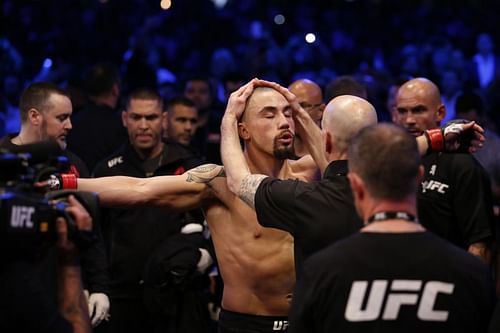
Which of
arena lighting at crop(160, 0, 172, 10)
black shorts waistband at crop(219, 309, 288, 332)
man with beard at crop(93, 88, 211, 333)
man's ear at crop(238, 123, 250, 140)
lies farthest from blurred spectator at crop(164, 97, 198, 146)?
arena lighting at crop(160, 0, 172, 10)

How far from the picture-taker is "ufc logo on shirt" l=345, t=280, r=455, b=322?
117 inches

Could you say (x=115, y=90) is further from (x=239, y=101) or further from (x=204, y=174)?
(x=239, y=101)

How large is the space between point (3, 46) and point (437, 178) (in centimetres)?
803

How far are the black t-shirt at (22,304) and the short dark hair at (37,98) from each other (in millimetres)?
2729

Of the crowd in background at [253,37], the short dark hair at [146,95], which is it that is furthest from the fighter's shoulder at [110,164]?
the crowd in background at [253,37]

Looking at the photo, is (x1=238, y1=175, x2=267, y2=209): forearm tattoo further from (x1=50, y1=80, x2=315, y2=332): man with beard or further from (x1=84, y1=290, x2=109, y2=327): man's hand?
(x1=84, y1=290, x2=109, y2=327): man's hand

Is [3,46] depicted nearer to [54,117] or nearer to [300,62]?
[300,62]

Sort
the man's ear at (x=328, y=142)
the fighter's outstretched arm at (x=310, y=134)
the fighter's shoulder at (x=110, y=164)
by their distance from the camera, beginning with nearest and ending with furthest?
the man's ear at (x=328, y=142) < the fighter's outstretched arm at (x=310, y=134) < the fighter's shoulder at (x=110, y=164)

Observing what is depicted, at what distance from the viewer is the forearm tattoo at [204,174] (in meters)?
4.58

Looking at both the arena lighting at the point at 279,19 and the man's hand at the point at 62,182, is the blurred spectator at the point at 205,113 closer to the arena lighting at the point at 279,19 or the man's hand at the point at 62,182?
the man's hand at the point at 62,182

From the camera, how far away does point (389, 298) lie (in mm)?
2973

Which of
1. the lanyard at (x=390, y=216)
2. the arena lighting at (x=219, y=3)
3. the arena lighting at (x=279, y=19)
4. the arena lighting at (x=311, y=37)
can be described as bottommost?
the lanyard at (x=390, y=216)

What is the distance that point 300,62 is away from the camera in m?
12.0

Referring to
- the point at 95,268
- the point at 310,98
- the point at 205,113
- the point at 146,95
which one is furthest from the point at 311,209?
the point at 205,113
